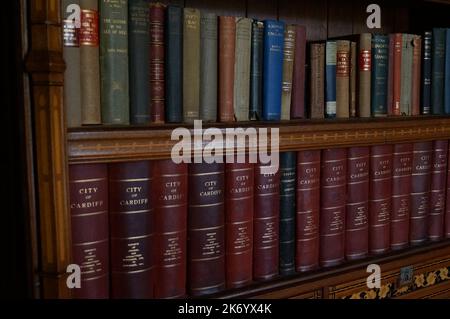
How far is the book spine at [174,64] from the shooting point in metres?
0.95

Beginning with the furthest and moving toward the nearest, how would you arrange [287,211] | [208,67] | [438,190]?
[438,190] → [287,211] → [208,67]

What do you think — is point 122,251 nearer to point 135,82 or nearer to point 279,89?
point 135,82

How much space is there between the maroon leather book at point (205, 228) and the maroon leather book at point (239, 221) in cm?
2

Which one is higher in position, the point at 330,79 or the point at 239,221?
the point at 330,79

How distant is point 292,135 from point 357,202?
0.25 m

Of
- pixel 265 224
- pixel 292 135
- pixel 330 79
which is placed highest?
pixel 330 79

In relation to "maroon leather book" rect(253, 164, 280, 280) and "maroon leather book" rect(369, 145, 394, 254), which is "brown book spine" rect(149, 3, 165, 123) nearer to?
"maroon leather book" rect(253, 164, 280, 280)

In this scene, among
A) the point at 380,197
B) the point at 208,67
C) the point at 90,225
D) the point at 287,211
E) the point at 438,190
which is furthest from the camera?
the point at 438,190

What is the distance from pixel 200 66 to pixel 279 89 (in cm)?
18

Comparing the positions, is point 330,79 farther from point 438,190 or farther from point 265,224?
point 438,190

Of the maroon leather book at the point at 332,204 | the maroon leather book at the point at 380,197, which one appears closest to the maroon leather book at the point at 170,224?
the maroon leather book at the point at 332,204

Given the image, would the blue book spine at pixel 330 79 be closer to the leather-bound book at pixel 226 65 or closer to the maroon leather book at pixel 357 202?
the maroon leather book at pixel 357 202

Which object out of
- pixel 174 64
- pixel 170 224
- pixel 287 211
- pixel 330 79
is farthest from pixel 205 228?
pixel 330 79

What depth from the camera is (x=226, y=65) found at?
1.02 metres
